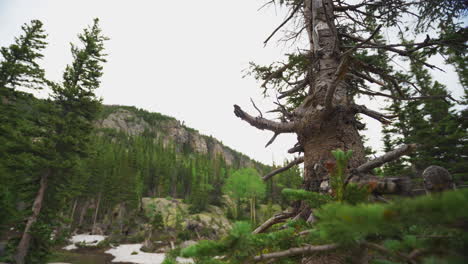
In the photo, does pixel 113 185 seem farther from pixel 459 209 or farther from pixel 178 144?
pixel 178 144

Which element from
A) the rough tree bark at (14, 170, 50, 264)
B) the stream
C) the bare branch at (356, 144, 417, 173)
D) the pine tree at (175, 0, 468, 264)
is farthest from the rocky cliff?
the bare branch at (356, 144, 417, 173)

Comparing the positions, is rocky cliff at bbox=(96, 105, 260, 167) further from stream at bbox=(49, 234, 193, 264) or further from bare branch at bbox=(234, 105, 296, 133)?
bare branch at bbox=(234, 105, 296, 133)

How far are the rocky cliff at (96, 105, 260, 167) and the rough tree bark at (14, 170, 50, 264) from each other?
112345 mm

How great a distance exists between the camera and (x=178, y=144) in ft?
443

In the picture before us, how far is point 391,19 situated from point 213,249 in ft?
15.0

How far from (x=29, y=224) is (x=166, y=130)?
136m

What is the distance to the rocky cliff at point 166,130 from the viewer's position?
12825 cm

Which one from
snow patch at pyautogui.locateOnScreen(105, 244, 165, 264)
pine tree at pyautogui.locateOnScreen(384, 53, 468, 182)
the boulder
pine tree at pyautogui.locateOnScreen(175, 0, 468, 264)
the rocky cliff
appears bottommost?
snow patch at pyautogui.locateOnScreen(105, 244, 165, 264)

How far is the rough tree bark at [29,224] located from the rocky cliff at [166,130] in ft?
369

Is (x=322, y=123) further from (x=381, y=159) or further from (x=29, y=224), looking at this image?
(x=29, y=224)

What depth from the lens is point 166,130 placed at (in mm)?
141875

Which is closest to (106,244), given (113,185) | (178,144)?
(113,185)

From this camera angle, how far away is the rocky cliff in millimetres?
128250

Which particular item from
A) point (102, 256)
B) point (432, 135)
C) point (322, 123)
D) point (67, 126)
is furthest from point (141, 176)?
point (322, 123)
